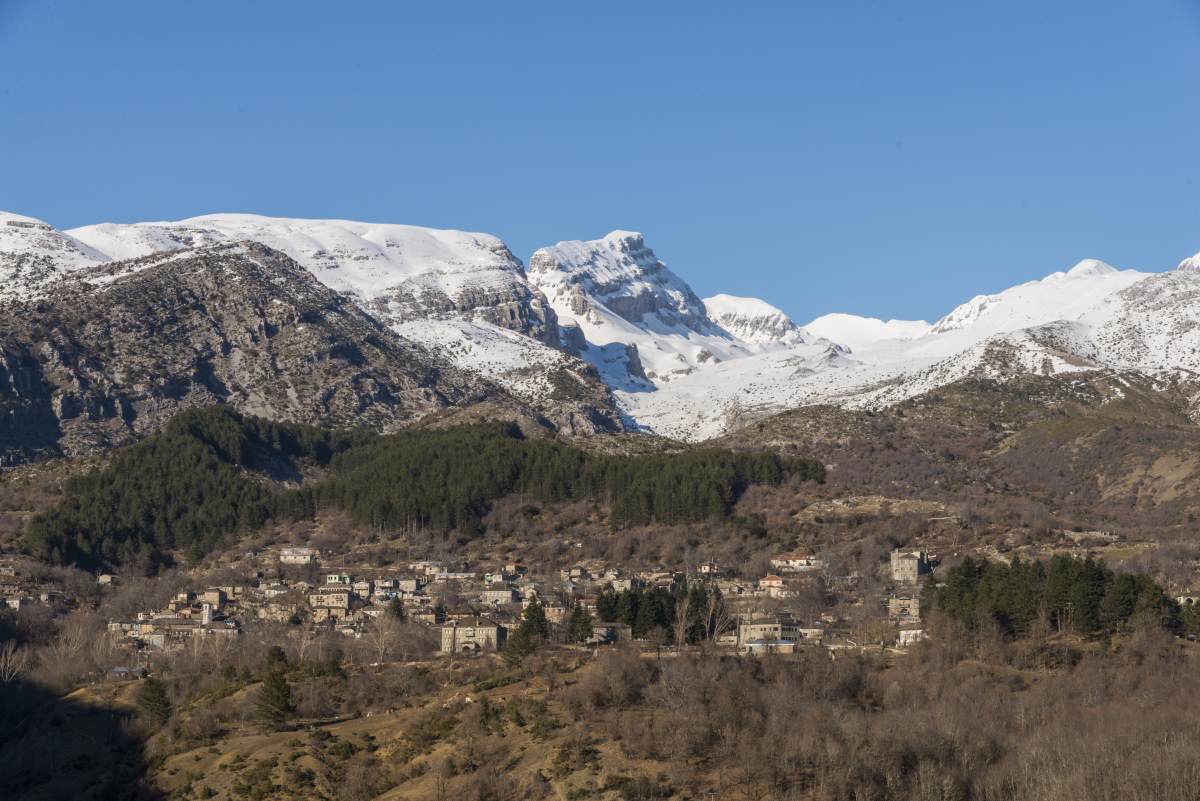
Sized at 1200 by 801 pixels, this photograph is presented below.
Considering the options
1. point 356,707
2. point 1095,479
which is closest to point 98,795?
point 356,707

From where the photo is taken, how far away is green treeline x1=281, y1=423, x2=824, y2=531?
166 meters

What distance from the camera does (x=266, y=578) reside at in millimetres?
148125

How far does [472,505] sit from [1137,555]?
64023mm

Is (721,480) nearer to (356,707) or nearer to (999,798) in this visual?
(356,707)

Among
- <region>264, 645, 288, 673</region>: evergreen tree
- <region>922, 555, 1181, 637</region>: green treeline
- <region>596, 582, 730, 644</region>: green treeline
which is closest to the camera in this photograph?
<region>922, 555, 1181, 637</region>: green treeline

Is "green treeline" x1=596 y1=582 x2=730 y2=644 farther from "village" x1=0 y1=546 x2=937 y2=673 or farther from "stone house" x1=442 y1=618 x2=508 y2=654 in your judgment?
"stone house" x1=442 y1=618 x2=508 y2=654

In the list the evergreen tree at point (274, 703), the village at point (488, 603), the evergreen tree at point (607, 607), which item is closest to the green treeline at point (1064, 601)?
the village at point (488, 603)

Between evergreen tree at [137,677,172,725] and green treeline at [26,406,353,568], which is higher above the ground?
green treeline at [26,406,353,568]

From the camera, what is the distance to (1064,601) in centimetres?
10019

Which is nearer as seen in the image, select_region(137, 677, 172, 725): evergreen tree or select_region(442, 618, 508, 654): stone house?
select_region(137, 677, 172, 725): evergreen tree

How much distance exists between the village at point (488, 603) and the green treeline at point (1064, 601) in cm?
366

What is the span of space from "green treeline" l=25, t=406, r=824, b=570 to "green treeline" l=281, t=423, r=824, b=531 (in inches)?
5.8

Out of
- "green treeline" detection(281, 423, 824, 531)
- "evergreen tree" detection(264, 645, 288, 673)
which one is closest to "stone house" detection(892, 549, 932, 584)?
"green treeline" detection(281, 423, 824, 531)

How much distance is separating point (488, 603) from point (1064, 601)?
44.0m
